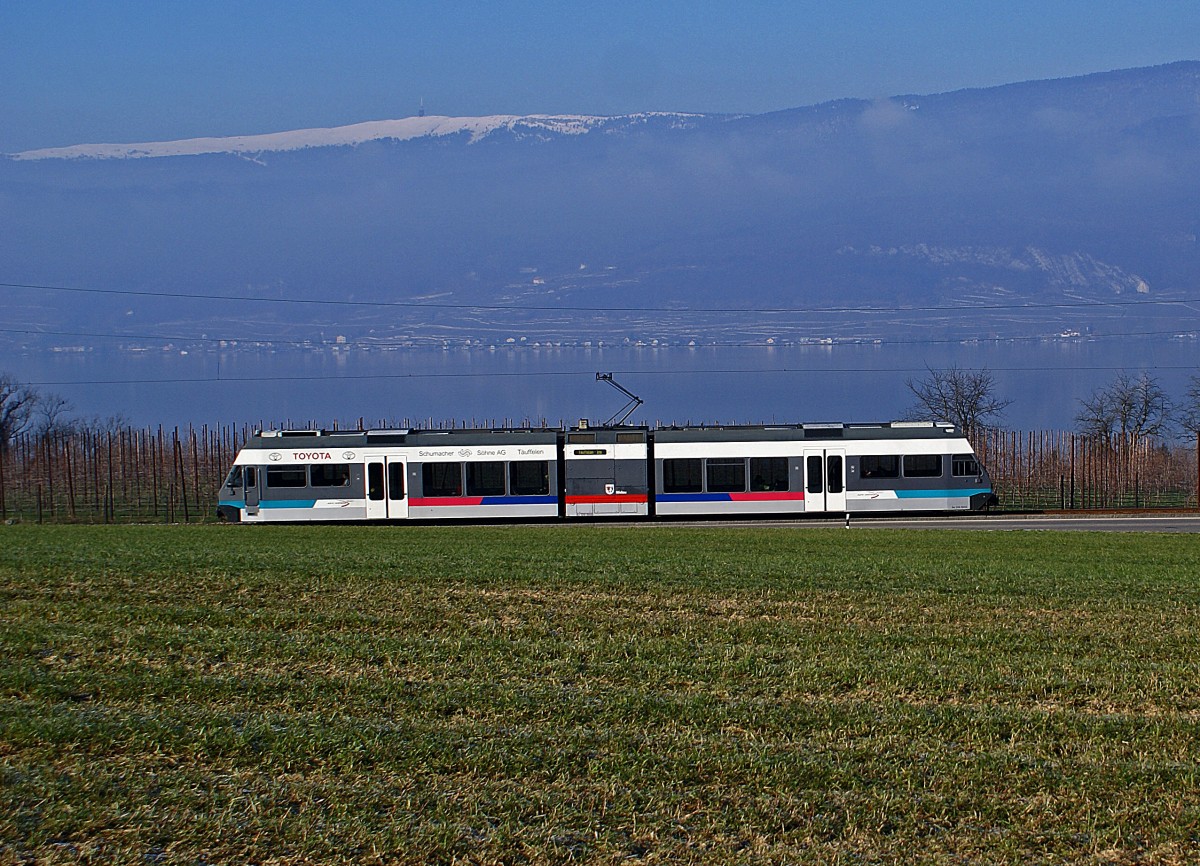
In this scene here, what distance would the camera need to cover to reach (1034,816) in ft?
25.4

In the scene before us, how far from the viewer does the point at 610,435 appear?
139 ft

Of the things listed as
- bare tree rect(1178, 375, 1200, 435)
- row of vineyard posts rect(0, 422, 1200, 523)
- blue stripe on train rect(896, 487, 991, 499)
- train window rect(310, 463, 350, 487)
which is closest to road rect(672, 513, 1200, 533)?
blue stripe on train rect(896, 487, 991, 499)

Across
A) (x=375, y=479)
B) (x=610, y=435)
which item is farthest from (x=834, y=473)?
(x=375, y=479)

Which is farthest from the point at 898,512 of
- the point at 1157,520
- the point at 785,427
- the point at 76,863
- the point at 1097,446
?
the point at 76,863

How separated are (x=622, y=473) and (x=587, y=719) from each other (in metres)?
32.7

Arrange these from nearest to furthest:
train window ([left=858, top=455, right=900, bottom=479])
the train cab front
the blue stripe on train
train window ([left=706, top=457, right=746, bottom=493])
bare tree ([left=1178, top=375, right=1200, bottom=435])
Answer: train window ([left=706, top=457, right=746, bottom=493]) < train window ([left=858, top=455, right=900, bottom=479]) < the blue stripe on train < the train cab front < bare tree ([left=1178, top=375, right=1200, bottom=435])

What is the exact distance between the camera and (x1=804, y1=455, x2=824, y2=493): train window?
42094 mm

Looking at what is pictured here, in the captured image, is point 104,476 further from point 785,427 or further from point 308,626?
point 308,626

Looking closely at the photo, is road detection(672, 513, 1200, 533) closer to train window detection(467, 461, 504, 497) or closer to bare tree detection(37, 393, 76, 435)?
train window detection(467, 461, 504, 497)

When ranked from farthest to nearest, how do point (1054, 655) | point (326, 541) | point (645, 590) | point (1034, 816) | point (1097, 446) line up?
point (1097, 446) < point (326, 541) < point (645, 590) < point (1054, 655) < point (1034, 816)

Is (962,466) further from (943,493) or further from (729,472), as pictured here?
(729,472)

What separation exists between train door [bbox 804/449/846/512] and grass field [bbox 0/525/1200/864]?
2493 cm

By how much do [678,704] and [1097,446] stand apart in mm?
50543

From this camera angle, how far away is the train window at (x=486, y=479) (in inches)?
1661
